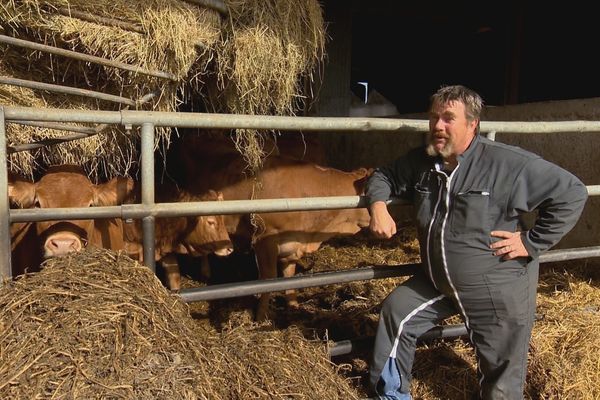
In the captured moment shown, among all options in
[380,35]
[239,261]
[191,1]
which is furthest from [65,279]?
[380,35]

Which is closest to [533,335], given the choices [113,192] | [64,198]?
[113,192]

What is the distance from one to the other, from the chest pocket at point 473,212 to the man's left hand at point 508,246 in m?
0.07

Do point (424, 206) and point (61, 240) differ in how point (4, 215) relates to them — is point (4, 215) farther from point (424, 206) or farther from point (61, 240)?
point (424, 206)

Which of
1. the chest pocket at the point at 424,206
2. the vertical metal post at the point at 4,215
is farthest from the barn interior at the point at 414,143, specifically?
the chest pocket at the point at 424,206

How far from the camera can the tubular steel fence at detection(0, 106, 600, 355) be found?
248 centimetres

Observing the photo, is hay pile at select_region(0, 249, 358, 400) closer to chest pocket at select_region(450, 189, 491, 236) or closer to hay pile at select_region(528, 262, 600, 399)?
chest pocket at select_region(450, 189, 491, 236)

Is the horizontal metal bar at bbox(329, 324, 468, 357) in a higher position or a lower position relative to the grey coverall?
lower

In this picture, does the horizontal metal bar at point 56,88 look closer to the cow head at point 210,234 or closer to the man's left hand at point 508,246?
the cow head at point 210,234

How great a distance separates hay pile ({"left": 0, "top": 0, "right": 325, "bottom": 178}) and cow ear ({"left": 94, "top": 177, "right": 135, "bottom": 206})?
0.20m

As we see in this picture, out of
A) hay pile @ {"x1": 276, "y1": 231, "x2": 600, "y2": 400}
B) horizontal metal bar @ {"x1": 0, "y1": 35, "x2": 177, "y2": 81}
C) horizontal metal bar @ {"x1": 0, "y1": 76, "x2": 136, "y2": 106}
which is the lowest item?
hay pile @ {"x1": 276, "y1": 231, "x2": 600, "y2": 400}

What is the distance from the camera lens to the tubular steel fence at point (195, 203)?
2479 mm

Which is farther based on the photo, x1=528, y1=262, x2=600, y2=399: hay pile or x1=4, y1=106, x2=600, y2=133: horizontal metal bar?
x1=528, y1=262, x2=600, y2=399: hay pile

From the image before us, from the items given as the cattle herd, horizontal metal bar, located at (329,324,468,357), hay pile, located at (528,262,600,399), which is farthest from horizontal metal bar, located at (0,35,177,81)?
hay pile, located at (528,262,600,399)

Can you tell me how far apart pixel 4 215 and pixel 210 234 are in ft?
10.3
